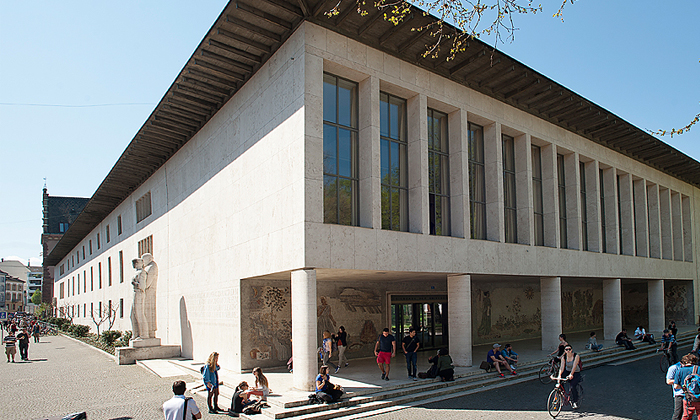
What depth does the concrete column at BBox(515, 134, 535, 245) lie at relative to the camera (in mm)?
20156

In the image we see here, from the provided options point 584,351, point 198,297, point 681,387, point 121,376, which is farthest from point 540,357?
point 121,376

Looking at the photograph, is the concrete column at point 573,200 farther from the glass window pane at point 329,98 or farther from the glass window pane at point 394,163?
the glass window pane at point 329,98

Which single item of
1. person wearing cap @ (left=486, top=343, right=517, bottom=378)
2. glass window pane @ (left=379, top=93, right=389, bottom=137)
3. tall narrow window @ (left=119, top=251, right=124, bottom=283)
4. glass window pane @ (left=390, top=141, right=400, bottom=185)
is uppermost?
glass window pane @ (left=379, top=93, right=389, bottom=137)

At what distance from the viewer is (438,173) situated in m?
17.9

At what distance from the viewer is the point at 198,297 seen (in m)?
20.9

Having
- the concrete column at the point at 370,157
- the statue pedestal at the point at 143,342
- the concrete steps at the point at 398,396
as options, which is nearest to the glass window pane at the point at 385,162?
the concrete column at the point at 370,157

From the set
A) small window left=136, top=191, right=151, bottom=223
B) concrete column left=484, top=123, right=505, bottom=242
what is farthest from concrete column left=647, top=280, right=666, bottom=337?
small window left=136, top=191, right=151, bottom=223

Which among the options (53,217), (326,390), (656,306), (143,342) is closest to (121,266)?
(143,342)

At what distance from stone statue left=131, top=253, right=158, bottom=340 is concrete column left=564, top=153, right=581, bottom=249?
69.4 feet

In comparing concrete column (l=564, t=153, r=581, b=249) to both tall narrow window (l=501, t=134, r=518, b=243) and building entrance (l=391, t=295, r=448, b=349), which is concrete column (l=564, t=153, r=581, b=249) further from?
building entrance (l=391, t=295, r=448, b=349)

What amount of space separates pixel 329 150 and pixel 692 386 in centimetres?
1043

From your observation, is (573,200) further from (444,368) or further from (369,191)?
(369,191)

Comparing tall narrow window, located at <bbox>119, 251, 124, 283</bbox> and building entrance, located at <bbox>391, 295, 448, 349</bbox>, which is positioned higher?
tall narrow window, located at <bbox>119, 251, 124, 283</bbox>

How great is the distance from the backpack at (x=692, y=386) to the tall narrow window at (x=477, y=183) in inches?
396
